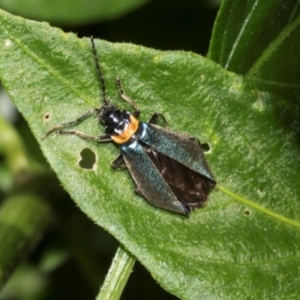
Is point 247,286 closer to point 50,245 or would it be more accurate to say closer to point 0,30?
point 0,30

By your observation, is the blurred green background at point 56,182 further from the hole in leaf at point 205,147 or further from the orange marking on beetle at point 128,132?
the hole in leaf at point 205,147

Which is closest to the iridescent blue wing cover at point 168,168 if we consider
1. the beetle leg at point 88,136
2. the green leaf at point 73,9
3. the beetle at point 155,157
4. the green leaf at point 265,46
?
the beetle at point 155,157

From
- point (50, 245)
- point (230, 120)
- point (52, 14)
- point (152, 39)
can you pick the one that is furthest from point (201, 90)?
point (50, 245)

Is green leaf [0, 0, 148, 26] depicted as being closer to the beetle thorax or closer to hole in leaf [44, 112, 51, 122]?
the beetle thorax

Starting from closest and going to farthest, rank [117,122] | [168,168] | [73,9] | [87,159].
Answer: [87,159] → [117,122] → [168,168] → [73,9]

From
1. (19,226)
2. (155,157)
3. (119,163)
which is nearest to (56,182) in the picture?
(19,226)

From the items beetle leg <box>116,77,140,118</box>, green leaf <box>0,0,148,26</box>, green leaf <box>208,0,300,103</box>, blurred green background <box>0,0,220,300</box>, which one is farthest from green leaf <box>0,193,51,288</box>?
green leaf <box>208,0,300,103</box>

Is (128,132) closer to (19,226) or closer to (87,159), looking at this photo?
(87,159)
